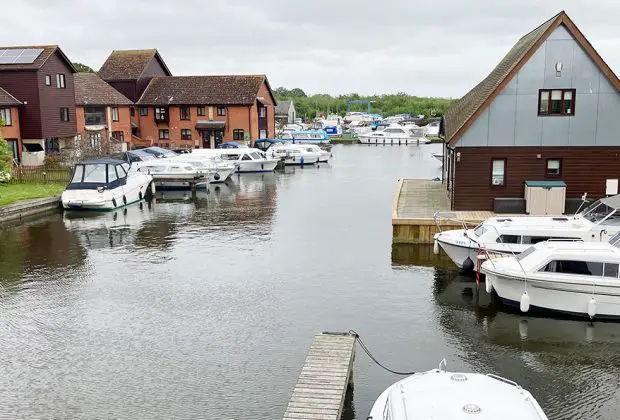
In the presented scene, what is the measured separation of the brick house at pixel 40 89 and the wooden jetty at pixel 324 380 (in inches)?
1666

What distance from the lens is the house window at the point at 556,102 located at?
28.0 metres

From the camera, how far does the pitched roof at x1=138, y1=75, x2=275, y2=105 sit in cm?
7062

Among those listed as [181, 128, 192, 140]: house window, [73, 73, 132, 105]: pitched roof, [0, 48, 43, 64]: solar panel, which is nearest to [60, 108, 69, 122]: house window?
[0, 48, 43, 64]: solar panel

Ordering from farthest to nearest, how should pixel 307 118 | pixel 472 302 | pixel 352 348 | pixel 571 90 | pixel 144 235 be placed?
pixel 307 118 < pixel 144 235 < pixel 571 90 < pixel 472 302 < pixel 352 348

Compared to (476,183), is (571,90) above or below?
above

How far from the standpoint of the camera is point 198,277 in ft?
75.3

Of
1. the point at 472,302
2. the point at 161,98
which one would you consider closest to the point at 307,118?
the point at 161,98

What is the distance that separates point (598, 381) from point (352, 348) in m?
5.82

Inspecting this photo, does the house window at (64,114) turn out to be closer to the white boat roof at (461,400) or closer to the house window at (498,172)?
the house window at (498,172)

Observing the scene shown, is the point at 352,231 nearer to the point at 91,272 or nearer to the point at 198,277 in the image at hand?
the point at 198,277

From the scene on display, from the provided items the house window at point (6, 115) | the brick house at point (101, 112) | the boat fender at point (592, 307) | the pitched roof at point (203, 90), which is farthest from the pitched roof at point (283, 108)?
the boat fender at point (592, 307)

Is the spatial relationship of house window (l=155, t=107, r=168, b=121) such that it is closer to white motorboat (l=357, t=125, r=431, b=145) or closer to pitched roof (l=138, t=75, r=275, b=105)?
pitched roof (l=138, t=75, r=275, b=105)

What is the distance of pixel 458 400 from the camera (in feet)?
30.3

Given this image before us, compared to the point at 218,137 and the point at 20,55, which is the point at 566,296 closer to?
the point at 20,55
